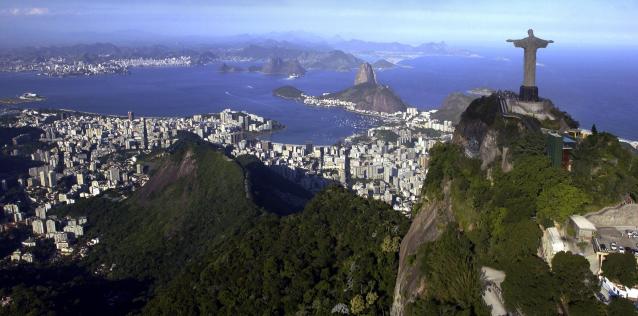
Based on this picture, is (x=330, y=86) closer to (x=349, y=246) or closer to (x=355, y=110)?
(x=355, y=110)

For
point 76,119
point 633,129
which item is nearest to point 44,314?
point 633,129

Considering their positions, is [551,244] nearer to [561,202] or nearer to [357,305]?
[561,202]

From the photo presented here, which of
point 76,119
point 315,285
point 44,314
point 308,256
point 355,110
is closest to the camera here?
point 315,285

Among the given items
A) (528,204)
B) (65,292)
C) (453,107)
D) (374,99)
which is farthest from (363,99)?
(528,204)

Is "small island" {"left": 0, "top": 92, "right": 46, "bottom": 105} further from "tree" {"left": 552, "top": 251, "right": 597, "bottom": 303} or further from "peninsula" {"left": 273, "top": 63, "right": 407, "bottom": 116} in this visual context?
"tree" {"left": 552, "top": 251, "right": 597, "bottom": 303}

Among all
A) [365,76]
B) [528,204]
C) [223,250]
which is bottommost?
[223,250]
